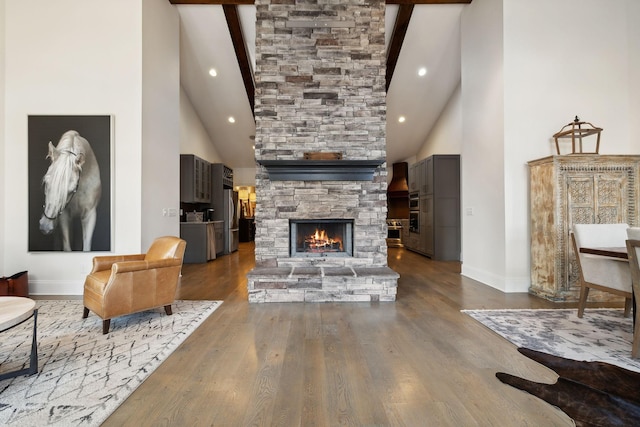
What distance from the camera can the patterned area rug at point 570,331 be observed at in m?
2.12

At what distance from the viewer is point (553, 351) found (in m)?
2.15

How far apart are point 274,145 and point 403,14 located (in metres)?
3.67

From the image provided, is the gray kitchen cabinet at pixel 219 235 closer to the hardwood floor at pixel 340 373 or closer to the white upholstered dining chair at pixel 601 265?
the hardwood floor at pixel 340 373

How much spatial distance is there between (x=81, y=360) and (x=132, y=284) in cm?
75

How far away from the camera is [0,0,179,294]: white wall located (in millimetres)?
3762

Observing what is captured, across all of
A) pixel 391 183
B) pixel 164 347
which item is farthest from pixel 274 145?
pixel 391 183

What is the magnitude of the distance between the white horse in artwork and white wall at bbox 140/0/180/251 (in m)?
0.62

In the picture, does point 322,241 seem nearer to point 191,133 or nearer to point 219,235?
point 219,235

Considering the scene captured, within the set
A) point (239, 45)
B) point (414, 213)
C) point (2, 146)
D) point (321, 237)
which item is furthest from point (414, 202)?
point (2, 146)

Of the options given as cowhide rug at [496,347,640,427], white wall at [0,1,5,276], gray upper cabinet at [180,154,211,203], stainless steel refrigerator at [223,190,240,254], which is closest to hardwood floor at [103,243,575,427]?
cowhide rug at [496,347,640,427]

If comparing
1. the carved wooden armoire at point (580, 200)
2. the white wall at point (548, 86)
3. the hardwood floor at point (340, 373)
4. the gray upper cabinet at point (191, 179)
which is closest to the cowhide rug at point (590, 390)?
the hardwood floor at point (340, 373)

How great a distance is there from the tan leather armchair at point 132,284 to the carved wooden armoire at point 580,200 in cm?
446

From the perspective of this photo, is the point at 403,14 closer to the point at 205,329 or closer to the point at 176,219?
the point at 176,219

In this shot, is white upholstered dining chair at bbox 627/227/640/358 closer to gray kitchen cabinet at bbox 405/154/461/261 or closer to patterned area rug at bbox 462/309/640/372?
patterned area rug at bbox 462/309/640/372
